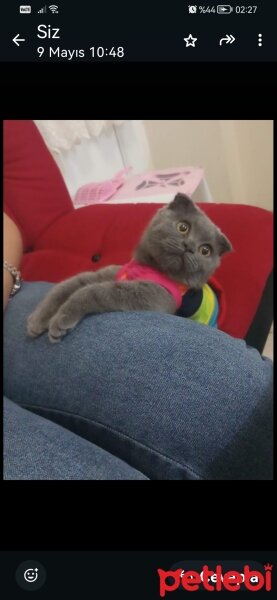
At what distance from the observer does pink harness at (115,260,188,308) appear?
77cm

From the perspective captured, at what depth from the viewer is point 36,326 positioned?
0.71 metres

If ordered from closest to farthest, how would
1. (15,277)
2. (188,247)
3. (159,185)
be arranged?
(188,247)
(15,277)
(159,185)

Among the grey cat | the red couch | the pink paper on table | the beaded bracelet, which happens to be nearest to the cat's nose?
the grey cat

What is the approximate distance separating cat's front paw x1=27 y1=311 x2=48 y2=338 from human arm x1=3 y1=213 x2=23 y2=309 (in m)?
0.16

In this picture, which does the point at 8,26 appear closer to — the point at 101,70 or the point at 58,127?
the point at 101,70

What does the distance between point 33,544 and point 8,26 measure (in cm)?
44

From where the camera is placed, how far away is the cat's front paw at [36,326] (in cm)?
70

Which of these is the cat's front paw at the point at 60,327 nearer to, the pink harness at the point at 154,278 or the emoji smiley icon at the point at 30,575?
the pink harness at the point at 154,278

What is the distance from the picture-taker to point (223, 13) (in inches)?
12.9

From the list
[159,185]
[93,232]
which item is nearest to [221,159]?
[159,185]

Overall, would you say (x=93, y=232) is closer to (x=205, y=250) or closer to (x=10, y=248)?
(x=10, y=248)

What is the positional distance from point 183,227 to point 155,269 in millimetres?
105

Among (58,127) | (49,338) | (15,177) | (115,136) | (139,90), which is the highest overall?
(115,136)

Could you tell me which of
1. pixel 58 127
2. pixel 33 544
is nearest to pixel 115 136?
pixel 58 127
